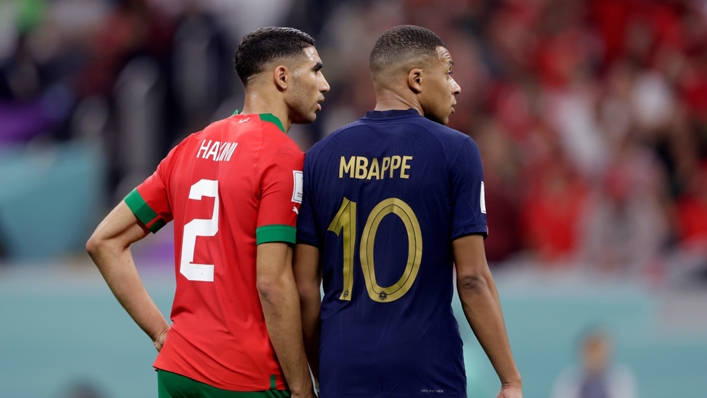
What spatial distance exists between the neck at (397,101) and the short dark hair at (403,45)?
0.34 feet

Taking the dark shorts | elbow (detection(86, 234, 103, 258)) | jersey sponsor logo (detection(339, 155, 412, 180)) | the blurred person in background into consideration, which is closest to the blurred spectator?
the blurred person in background

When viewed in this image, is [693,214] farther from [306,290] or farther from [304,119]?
[306,290]

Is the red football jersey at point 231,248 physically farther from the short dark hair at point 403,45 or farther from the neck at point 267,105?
the short dark hair at point 403,45

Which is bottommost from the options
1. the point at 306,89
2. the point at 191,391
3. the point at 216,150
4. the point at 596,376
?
the point at 596,376

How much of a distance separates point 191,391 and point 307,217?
0.76m

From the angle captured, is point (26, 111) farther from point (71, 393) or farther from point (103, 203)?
point (71, 393)

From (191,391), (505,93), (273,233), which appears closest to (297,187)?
(273,233)

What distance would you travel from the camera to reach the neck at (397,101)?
3616 mm

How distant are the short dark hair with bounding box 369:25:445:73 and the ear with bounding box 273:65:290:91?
1.15ft

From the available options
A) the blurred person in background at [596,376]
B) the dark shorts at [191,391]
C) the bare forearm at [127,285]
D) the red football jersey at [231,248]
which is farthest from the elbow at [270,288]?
the blurred person in background at [596,376]

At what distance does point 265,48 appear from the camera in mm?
3752

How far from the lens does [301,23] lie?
10.1 meters

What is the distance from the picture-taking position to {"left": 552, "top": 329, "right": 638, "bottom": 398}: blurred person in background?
748 centimetres

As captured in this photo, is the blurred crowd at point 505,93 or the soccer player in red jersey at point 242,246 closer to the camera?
the soccer player in red jersey at point 242,246
